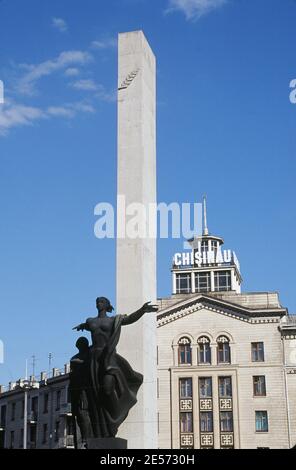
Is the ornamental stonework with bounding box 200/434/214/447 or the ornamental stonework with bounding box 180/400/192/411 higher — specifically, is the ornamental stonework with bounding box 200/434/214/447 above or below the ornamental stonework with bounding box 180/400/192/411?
below

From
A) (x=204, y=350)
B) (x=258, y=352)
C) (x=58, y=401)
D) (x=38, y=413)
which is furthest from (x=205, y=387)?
(x=38, y=413)

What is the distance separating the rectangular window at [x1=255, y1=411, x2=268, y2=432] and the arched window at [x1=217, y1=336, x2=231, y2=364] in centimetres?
413

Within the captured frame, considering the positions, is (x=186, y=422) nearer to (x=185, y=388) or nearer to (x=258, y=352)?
(x=185, y=388)

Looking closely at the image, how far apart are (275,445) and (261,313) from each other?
886cm

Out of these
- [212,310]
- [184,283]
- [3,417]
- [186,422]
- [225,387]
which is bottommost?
[186,422]

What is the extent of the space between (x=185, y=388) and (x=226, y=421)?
372 cm

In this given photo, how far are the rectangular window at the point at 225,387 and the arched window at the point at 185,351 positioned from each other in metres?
2.63

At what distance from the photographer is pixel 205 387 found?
56.5 metres

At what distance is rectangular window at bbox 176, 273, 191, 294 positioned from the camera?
61875 millimetres

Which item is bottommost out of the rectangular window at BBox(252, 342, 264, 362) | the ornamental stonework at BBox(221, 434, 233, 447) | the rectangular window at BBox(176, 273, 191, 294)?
the ornamental stonework at BBox(221, 434, 233, 447)

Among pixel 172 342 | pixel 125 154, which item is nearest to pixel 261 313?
pixel 172 342

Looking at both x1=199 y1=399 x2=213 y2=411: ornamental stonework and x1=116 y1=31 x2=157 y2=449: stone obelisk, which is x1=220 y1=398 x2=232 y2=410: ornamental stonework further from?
x1=116 y1=31 x2=157 y2=449: stone obelisk

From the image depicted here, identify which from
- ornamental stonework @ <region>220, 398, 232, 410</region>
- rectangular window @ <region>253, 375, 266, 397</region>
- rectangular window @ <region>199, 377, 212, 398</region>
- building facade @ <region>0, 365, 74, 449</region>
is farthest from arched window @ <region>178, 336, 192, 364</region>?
building facade @ <region>0, 365, 74, 449</region>

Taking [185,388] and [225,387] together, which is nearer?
[225,387]
